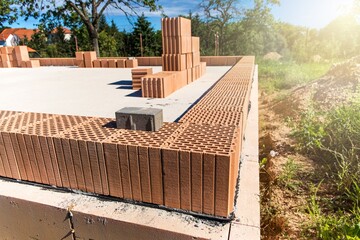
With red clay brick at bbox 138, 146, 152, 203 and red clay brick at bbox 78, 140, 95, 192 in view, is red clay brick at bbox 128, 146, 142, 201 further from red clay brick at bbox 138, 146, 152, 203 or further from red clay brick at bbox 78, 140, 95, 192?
red clay brick at bbox 78, 140, 95, 192

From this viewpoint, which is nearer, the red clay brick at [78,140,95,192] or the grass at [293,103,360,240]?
the red clay brick at [78,140,95,192]

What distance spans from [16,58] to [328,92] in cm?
2016

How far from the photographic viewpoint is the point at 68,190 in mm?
2797

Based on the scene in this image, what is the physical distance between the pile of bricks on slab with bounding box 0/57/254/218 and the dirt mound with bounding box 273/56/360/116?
16.3 feet

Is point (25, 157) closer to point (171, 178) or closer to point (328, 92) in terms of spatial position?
point (171, 178)

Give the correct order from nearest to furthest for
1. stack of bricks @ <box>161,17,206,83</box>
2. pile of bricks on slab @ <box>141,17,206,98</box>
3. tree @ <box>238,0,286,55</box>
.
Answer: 1. pile of bricks on slab @ <box>141,17,206,98</box>
2. stack of bricks @ <box>161,17,206,83</box>
3. tree @ <box>238,0,286,55</box>

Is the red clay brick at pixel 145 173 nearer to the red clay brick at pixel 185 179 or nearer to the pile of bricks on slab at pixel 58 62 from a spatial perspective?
the red clay brick at pixel 185 179

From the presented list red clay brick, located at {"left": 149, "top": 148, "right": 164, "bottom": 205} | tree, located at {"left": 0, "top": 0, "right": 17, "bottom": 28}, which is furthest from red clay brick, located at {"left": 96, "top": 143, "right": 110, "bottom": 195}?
tree, located at {"left": 0, "top": 0, "right": 17, "bottom": 28}

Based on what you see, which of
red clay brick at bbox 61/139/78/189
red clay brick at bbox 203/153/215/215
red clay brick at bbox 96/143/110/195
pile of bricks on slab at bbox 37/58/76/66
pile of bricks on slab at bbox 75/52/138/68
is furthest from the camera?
pile of bricks on slab at bbox 37/58/76/66

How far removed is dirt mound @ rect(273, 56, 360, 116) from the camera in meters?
7.18

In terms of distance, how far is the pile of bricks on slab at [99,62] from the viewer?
659 inches

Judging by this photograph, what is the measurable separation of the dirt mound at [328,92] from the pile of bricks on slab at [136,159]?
4.97m

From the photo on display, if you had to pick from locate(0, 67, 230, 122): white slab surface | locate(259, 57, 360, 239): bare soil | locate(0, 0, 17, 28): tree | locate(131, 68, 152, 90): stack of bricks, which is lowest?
locate(259, 57, 360, 239): bare soil

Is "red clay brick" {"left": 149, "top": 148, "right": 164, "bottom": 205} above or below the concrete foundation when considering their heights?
above
